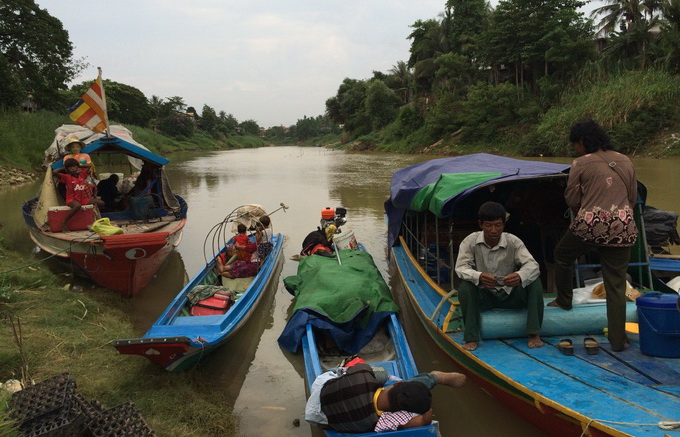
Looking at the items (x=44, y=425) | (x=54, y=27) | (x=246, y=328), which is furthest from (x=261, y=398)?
(x=54, y=27)

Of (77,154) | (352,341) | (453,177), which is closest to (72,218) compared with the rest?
(77,154)

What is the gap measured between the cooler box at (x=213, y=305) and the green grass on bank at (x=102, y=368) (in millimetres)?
750

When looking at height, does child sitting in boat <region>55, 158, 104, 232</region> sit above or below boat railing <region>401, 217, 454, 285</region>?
above

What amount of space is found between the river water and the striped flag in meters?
2.78

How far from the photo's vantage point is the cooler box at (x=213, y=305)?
17.4 ft

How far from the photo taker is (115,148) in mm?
8781

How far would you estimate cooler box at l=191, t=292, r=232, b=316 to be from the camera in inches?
209

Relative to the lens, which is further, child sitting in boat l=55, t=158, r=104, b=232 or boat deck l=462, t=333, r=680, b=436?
child sitting in boat l=55, t=158, r=104, b=232

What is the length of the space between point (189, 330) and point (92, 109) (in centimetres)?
592

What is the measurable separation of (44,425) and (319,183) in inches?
717

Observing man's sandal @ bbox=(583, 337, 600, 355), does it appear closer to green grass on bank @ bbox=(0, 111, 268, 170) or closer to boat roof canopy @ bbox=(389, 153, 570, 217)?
boat roof canopy @ bbox=(389, 153, 570, 217)

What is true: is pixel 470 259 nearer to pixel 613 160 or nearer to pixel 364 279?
pixel 613 160

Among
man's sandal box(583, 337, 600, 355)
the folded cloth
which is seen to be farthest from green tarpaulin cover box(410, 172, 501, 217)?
the folded cloth

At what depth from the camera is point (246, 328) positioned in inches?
230
